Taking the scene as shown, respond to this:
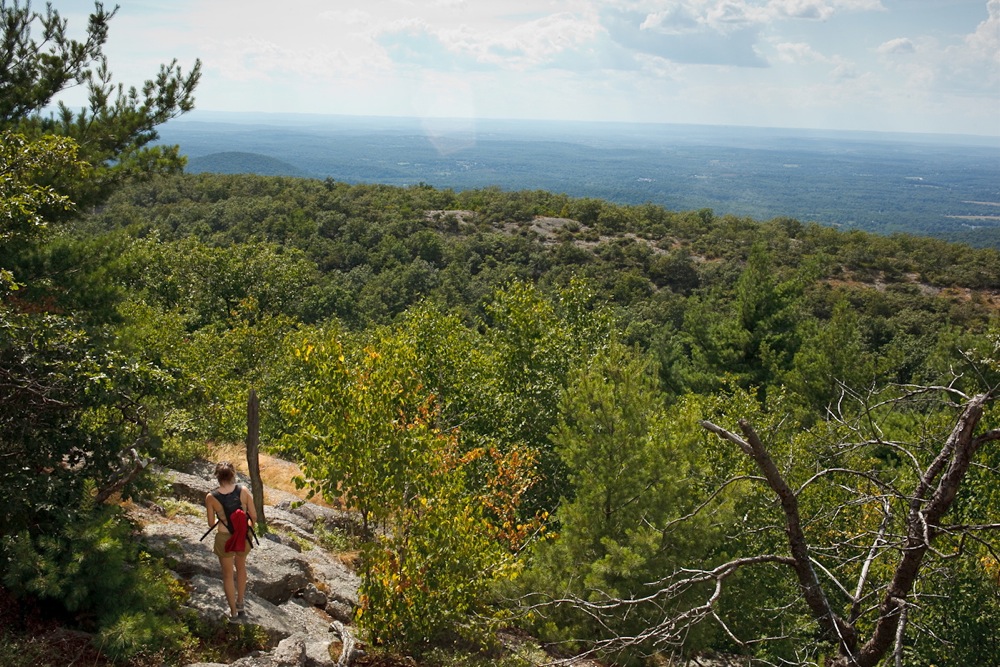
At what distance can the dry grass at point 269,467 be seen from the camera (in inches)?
601

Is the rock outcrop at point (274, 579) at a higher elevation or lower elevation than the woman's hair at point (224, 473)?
lower

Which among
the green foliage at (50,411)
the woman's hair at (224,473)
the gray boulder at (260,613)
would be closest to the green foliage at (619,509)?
the gray boulder at (260,613)

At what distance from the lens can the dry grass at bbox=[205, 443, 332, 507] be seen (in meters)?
15.3

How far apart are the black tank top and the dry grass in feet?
21.6

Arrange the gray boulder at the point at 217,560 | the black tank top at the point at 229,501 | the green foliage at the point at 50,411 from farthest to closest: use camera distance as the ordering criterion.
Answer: the gray boulder at the point at 217,560, the black tank top at the point at 229,501, the green foliage at the point at 50,411

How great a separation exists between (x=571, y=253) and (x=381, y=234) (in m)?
22.3

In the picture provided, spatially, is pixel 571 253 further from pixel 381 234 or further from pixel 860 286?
pixel 860 286

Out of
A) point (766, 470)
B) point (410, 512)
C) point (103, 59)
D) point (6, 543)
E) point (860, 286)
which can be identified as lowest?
point (860, 286)

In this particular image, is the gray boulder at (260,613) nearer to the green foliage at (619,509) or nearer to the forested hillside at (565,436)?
the forested hillside at (565,436)

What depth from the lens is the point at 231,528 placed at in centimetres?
777

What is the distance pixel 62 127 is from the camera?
12.8m

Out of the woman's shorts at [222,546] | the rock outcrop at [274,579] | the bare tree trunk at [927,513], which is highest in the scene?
the bare tree trunk at [927,513]

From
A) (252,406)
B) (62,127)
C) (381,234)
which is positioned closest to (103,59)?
(62,127)

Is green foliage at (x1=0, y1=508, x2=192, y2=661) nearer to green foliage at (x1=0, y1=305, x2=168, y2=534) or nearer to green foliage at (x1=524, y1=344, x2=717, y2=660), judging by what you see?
green foliage at (x1=0, y1=305, x2=168, y2=534)
